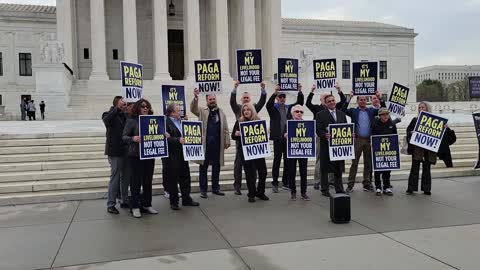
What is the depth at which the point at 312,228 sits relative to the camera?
254 inches

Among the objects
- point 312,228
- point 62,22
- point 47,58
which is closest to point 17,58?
point 62,22

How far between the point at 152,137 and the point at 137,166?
0.55m

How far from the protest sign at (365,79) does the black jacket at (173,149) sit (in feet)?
14.2

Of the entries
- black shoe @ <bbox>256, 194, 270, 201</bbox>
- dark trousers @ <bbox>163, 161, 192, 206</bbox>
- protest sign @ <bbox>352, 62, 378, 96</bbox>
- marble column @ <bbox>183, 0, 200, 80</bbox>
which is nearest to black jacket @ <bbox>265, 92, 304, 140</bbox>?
black shoe @ <bbox>256, 194, 270, 201</bbox>

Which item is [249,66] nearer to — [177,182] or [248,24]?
[177,182]

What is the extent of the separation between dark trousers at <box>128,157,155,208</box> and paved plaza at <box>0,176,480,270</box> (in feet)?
1.07

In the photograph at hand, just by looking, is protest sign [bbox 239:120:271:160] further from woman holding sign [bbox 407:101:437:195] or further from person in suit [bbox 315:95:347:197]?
woman holding sign [bbox 407:101:437:195]

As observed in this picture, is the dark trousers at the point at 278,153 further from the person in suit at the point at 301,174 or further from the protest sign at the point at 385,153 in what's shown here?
the protest sign at the point at 385,153

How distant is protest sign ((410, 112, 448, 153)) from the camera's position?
8891mm

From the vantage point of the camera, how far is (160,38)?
32.5 meters

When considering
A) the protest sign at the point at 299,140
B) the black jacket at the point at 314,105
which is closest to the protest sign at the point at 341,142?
the protest sign at the point at 299,140

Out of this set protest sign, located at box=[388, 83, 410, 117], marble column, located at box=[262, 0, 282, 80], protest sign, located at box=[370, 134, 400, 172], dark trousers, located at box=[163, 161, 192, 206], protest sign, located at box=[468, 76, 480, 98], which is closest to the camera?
dark trousers, located at box=[163, 161, 192, 206]

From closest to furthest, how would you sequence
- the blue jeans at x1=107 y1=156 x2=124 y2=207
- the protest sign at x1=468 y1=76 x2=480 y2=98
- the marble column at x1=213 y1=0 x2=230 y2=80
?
the blue jeans at x1=107 y1=156 x2=124 y2=207 → the protest sign at x1=468 y1=76 x2=480 y2=98 → the marble column at x1=213 y1=0 x2=230 y2=80

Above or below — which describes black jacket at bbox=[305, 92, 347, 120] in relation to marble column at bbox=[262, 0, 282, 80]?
below
